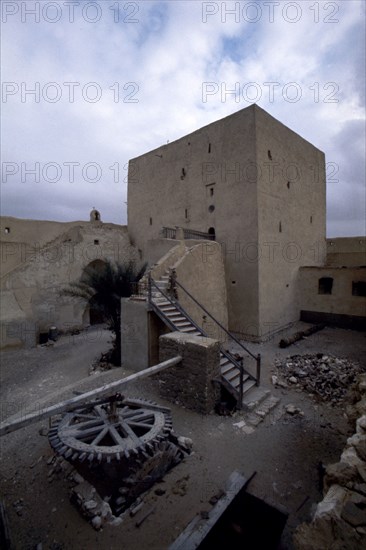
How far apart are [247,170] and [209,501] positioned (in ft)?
40.4

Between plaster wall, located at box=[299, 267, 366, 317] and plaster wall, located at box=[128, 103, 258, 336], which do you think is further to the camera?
plaster wall, located at box=[299, 267, 366, 317]

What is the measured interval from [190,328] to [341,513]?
6025mm

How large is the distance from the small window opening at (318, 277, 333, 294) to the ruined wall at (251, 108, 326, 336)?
4.37 ft

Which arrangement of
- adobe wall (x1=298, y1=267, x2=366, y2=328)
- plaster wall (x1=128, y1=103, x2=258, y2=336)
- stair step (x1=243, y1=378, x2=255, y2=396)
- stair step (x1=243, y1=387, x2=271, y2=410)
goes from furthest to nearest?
1. adobe wall (x1=298, y1=267, x2=366, y2=328)
2. plaster wall (x1=128, y1=103, x2=258, y2=336)
3. stair step (x1=243, y1=378, x2=255, y2=396)
4. stair step (x1=243, y1=387, x2=271, y2=410)

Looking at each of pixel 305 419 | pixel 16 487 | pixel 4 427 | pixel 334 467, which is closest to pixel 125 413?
pixel 16 487

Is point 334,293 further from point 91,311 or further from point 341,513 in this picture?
point 91,311

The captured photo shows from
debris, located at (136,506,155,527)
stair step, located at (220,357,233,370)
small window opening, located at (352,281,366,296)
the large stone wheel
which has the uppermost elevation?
small window opening, located at (352,281,366,296)

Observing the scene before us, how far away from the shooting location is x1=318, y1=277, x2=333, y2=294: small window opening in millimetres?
15365

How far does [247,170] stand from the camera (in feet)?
41.6

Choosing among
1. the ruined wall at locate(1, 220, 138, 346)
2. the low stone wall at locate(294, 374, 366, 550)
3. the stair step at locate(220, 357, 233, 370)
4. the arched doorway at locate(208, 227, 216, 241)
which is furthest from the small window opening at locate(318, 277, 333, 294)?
the low stone wall at locate(294, 374, 366, 550)

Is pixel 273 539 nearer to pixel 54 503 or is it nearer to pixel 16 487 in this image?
pixel 54 503

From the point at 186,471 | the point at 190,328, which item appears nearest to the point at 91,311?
the point at 190,328

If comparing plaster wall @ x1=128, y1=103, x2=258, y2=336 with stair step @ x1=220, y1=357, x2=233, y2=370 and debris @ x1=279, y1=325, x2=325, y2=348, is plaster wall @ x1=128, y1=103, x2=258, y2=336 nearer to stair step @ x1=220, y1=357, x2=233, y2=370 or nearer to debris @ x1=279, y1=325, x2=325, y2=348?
debris @ x1=279, y1=325, x2=325, y2=348

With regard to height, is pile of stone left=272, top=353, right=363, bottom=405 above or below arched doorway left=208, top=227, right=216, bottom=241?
below
